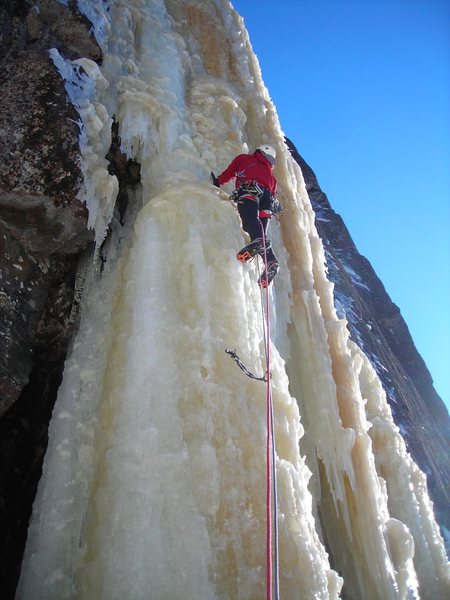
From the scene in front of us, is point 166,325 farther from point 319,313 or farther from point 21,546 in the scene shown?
point 319,313

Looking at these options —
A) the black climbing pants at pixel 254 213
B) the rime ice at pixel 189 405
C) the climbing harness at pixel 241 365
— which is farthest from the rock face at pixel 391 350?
the climbing harness at pixel 241 365

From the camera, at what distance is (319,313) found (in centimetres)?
558

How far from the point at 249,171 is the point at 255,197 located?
457 mm

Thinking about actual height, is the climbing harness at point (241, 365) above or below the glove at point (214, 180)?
below

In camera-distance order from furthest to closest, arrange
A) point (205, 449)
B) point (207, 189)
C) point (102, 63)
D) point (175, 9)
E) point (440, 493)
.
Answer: point (440, 493) → point (175, 9) → point (102, 63) → point (207, 189) → point (205, 449)

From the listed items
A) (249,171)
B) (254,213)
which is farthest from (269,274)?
(249,171)

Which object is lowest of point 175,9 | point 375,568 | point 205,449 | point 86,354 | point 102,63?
point 375,568

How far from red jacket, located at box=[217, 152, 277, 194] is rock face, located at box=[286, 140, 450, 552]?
30.5 ft

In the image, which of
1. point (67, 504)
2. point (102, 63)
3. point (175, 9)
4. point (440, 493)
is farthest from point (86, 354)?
point (440, 493)

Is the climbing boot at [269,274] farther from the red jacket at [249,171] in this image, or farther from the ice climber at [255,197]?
the red jacket at [249,171]

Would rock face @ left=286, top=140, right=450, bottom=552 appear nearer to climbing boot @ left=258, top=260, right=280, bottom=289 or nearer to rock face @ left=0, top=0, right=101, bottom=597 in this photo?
climbing boot @ left=258, top=260, right=280, bottom=289

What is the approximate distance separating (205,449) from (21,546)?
5.67 ft

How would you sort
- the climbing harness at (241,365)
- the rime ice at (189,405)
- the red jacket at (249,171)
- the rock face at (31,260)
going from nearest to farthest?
the rime ice at (189,405), the climbing harness at (241,365), the rock face at (31,260), the red jacket at (249,171)

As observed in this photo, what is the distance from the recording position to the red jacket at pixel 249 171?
4.76 metres
